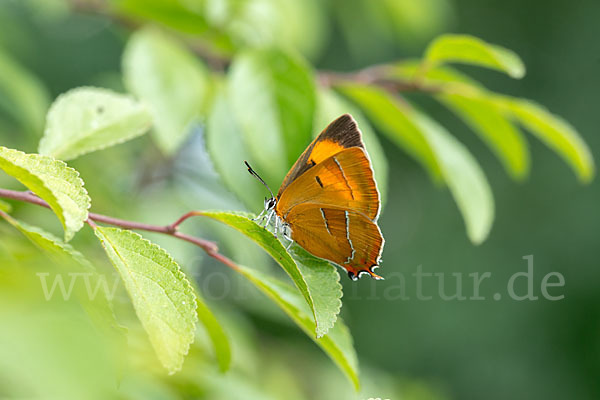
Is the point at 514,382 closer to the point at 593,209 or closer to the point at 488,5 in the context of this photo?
the point at 593,209

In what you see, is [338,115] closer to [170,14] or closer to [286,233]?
[286,233]

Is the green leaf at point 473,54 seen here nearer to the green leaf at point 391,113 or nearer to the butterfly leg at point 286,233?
the green leaf at point 391,113

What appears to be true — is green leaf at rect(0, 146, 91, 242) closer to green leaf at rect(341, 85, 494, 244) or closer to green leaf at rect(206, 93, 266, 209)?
green leaf at rect(206, 93, 266, 209)

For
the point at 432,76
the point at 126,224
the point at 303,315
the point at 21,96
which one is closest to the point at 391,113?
the point at 432,76

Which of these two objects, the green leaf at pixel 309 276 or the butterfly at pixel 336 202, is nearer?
the green leaf at pixel 309 276

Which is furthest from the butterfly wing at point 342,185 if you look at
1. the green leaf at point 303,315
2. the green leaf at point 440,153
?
the green leaf at point 440,153

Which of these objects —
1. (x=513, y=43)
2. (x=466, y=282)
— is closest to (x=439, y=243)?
(x=466, y=282)

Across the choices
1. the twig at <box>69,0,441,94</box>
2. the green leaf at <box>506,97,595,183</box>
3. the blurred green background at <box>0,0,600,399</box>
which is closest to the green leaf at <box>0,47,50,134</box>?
the blurred green background at <box>0,0,600,399</box>
